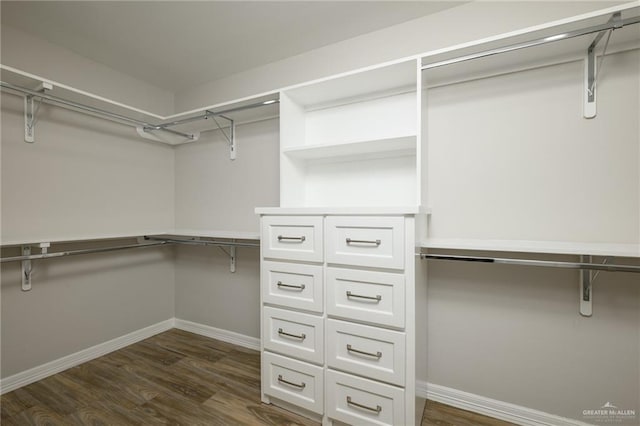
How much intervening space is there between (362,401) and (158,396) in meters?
1.31

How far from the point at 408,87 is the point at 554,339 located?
5.36 ft

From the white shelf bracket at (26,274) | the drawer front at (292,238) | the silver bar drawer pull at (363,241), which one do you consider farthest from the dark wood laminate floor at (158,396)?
the silver bar drawer pull at (363,241)

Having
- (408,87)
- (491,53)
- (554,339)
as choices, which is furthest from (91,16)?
(554,339)

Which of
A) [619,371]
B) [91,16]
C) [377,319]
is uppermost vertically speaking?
[91,16]

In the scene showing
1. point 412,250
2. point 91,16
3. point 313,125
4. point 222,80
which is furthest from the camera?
point 222,80

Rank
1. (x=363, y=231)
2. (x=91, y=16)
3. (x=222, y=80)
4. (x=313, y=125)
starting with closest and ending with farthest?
(x=363, y=231), (x=91, y=16), (x=313, y=125), (x=222, y=80)

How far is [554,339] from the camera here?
157 centimetres

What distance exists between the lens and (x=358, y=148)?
1.79 metres

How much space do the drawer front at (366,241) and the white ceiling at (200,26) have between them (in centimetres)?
131

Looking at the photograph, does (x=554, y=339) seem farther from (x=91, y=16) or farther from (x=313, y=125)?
(x=91, y=16)

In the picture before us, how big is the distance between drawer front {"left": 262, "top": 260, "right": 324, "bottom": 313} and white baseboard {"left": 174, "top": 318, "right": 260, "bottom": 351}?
38.0 inches

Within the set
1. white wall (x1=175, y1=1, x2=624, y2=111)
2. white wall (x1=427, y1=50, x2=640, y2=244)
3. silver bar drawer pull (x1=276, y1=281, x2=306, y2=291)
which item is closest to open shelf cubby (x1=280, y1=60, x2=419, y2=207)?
white wall (x1=427, y1=50, x2=640, y2=244)

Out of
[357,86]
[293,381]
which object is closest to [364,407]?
[293,381]

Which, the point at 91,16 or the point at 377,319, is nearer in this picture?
the point at 377,319
